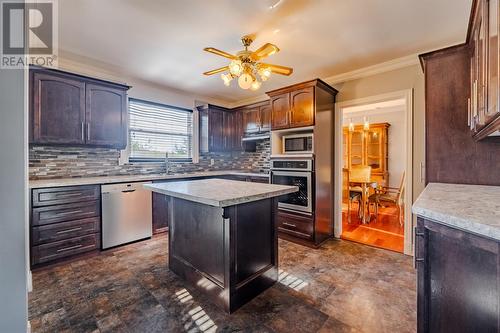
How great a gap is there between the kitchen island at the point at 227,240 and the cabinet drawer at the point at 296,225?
3.74 feet

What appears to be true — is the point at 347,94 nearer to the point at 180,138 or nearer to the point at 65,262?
the point at 180,138

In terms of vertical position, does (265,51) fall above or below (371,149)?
above

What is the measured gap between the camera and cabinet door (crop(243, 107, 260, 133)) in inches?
178

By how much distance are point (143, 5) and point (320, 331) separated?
10.0 ft

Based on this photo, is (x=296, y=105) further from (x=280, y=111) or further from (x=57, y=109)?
(x=57, y=109)

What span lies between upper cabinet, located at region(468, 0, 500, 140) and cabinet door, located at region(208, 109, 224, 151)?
387 centimetres

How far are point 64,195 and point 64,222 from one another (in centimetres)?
33

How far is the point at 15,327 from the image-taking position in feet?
2.89

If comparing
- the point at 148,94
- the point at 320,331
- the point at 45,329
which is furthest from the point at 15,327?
the point at 148,94

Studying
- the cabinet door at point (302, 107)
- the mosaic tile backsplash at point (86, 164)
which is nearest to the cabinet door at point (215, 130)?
the mosaic tile backsplash at point (86, 164)

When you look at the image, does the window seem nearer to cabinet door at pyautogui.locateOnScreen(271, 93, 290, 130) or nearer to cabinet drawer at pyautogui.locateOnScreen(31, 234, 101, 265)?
cabinet drawer at pyautogui.locateOnScreen(31, 234, 101, 265)

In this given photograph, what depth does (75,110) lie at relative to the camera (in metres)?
2.96

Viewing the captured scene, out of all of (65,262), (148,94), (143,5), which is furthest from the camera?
(148,94)

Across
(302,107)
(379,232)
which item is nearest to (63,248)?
(302,107)
